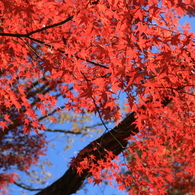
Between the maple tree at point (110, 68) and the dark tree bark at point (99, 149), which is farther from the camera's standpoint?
the dark tree bark at point (99, 149)

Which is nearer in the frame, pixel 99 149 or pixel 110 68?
pixel 110 68

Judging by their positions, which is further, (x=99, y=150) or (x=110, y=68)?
(x=99, y=150)

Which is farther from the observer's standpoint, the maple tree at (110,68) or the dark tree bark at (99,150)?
the dark tree bark at (99,150)

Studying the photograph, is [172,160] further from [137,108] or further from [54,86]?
[137,108]

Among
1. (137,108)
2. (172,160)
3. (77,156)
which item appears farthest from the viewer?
(172,160)

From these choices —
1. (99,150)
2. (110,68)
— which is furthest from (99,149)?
(110,68)

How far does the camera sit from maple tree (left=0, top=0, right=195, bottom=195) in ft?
10.3

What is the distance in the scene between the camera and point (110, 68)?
3102mm

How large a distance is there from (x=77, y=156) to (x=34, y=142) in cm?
476

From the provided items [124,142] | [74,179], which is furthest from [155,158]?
[74,179]

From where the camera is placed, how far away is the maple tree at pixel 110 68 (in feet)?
10.3

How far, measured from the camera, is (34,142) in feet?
33.0

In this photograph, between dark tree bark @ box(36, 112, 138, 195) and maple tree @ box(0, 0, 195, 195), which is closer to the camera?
maple tree @ box(0, 0, 195, 195)

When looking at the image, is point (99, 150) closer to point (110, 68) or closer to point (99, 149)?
point (99, 149)
